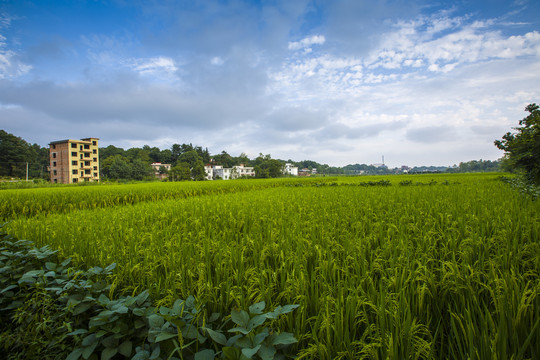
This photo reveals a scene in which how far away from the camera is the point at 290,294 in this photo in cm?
163

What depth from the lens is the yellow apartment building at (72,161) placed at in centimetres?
4512

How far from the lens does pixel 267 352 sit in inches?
41.2

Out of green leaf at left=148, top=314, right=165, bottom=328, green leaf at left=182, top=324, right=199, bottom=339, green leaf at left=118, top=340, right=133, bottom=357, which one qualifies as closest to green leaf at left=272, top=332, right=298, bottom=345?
green leaf at left=182, top=324, right=199, bottom=339

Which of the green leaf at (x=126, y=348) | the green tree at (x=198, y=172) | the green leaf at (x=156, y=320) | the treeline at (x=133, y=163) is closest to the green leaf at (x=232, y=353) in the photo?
the green leaf at (x=156, y=320)

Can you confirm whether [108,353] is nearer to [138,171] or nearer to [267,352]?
[267,352]

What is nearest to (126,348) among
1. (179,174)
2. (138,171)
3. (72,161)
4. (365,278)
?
(365,278)

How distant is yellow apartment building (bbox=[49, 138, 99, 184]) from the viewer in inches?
1777

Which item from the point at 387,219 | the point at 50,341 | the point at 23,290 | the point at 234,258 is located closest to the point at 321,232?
the point at 234,258

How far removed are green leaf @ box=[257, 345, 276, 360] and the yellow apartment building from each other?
2251 inches

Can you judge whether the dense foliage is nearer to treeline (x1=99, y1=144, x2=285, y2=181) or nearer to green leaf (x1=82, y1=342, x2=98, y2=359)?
green leaf (x1=82, y1=342, x2=98, y2=359)

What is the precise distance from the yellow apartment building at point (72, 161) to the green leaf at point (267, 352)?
2251 inches

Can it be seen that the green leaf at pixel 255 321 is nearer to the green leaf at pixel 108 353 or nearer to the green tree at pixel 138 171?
the green leaf at pixel 108 353

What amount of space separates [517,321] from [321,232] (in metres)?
1.94

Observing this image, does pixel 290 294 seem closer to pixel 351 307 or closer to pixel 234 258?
pixel 351 307
